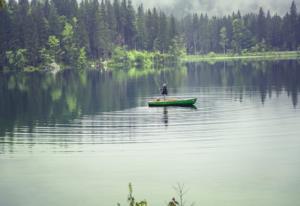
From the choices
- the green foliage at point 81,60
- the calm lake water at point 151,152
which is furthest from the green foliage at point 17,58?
the calm lake water at point 151,152

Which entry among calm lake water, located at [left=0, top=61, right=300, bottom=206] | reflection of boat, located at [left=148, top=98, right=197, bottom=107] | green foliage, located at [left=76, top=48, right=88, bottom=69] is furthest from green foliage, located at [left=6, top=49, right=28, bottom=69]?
reflection of boat, located at [left=148, top=98, right=197, bottom=107]

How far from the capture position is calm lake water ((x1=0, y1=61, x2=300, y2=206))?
31200mm

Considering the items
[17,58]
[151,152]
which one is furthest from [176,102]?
[17,58]

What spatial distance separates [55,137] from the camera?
47812mm

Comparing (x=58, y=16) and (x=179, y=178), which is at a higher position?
(x=58, y=16)

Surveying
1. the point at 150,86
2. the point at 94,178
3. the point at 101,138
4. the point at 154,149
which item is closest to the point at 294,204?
the point at 94,178

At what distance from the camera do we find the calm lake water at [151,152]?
3120 centimetres

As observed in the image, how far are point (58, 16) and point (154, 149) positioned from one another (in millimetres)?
→ 144677

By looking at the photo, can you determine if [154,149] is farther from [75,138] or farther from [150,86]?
[150,86]

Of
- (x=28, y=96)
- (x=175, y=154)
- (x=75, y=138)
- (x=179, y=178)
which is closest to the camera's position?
(x=179, y=178)

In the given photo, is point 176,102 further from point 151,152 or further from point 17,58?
point 17,58

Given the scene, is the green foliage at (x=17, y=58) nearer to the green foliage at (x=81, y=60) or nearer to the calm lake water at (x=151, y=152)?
the green foliage at (x=81, y=60)

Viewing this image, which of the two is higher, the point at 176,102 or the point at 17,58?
the point at 17,58

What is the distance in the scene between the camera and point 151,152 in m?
41.0
